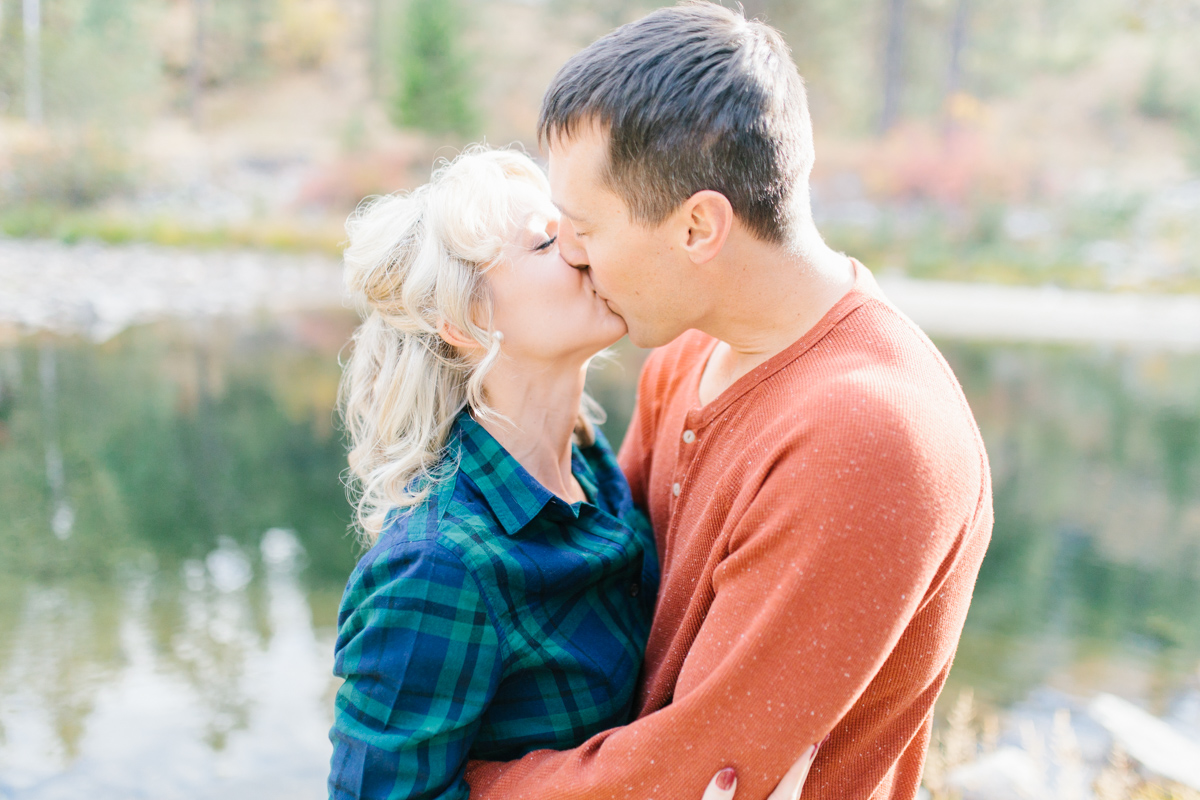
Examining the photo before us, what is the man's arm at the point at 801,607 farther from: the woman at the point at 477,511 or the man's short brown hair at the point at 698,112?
the man's short brown hair at the point at 698,112

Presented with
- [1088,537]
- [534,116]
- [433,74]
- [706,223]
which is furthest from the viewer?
[534,116]

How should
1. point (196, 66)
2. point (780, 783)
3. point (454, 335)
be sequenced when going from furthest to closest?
point (196, 66), point (454, 335), point (780, 783)

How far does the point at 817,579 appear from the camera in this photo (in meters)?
1.26

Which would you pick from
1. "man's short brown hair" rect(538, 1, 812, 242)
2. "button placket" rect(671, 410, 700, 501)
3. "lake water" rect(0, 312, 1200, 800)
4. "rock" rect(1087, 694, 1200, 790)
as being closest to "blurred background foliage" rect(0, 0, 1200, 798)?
"lake water" rect(0, 312, 1200, 800)

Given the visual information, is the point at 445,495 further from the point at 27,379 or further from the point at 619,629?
the point at 27,379

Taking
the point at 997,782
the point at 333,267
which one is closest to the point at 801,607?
the point at 997,782

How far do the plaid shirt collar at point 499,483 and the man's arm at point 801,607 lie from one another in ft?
1.28

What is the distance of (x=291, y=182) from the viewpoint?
2297cm

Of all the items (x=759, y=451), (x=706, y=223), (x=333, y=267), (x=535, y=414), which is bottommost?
→ (x=333, y=267)

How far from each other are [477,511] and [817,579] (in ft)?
2.03

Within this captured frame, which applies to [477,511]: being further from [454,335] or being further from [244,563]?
[244,563]

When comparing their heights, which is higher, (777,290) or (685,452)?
(777,290)

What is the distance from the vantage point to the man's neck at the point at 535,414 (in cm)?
185

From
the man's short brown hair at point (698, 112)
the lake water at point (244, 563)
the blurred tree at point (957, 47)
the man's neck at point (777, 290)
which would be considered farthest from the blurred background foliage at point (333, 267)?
the man's short brown hair at point (698, 112)
